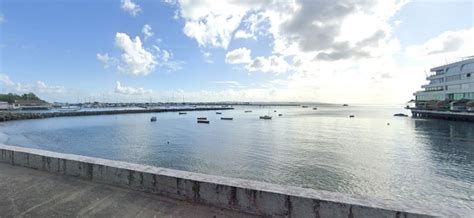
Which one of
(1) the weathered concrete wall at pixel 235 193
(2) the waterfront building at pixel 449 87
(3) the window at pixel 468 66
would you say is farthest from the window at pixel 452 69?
(1) the weathered concrete wall at pixel 235 193

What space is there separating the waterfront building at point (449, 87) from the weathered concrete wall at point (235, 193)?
78.6m

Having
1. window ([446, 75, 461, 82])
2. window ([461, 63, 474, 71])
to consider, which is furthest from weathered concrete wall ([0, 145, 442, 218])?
window ([446, 75, 461, 82])

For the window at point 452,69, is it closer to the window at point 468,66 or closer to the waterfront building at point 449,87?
the waterfront building at point 449,87

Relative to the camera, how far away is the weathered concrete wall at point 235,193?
3990mm

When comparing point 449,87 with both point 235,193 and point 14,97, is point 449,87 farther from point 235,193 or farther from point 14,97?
point 14,97

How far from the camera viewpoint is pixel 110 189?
19.2ft

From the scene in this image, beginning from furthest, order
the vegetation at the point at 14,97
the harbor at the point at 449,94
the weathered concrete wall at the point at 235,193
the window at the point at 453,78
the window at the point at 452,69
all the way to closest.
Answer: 1. the vegetation at the point at 14,97
2. the window at the point at 452,69
3. the window at the point at 453,78
4. the harbor at the point at 449,94
5. the weathered concrete wall at the point at 235,193

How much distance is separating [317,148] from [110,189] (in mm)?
27605

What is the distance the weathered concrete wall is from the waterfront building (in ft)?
258

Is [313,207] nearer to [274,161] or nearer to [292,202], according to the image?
[292,202]

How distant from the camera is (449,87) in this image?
2867 inches

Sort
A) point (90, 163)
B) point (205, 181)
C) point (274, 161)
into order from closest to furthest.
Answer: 1. point (205, 181)
2. point (90, 163)
3. point (274, 161)

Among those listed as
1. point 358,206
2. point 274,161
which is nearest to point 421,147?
point 274,161

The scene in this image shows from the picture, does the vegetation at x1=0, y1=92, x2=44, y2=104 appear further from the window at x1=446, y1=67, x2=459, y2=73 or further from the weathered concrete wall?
the window at x1=446, y1=67, x2=459, y2=73
